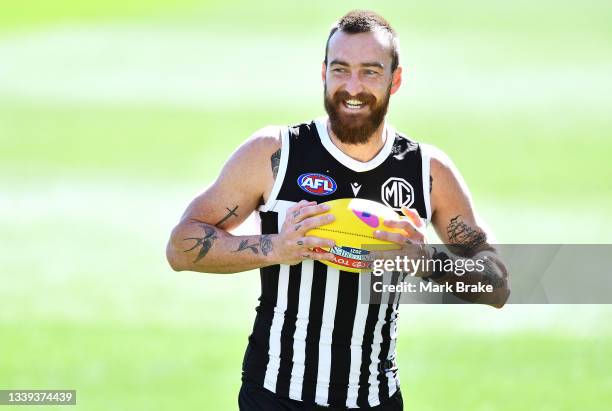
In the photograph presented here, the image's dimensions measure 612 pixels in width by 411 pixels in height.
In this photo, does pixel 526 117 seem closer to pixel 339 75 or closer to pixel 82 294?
pixel 82 294

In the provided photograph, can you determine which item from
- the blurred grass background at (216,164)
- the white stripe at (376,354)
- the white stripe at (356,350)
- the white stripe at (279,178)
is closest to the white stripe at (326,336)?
the white stripe at (356,350)

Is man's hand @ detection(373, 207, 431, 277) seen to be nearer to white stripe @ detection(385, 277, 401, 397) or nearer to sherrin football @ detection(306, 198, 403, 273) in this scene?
sherrin football @ detection(306, 198, 403, 273)

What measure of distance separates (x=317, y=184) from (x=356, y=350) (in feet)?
2.72

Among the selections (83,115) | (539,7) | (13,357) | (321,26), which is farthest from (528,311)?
(539,7)

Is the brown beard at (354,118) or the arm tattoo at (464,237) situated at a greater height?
the brown beard at (354,118)

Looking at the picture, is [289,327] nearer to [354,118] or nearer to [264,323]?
[264,323]

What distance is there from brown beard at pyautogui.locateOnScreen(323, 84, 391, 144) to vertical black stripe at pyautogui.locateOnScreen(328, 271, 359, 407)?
2.22ft

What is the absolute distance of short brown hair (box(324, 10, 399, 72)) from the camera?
5.91 meters

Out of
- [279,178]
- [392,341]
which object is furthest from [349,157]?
[392,341]

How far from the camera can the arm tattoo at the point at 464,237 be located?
5.98 metres

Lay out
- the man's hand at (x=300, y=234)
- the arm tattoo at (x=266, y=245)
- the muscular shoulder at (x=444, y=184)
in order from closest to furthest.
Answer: the man's hand at (x=300, y=234) < the arm tattoo at (x=266, y=245) < the muscular shoulder at (x=444, y=184)

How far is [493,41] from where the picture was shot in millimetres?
30141

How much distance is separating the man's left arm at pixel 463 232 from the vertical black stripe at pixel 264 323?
2.79 ft

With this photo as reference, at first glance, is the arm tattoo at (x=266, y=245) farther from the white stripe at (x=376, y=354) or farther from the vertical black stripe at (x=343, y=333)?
the white stripe at (x=376, y=354)
